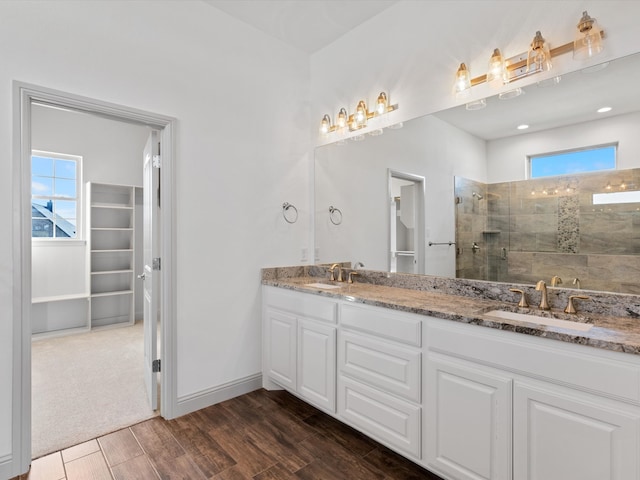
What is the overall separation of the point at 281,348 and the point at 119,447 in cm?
114

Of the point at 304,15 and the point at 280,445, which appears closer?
the point at 280,445

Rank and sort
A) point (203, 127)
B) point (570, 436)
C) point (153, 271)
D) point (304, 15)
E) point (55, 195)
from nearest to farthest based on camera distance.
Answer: point (570, 436)
point (153, 271)
point (203, 127)
point (304, 15)
point (55, 195)

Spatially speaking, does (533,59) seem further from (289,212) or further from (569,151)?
(289,212)

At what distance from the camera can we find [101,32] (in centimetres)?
205

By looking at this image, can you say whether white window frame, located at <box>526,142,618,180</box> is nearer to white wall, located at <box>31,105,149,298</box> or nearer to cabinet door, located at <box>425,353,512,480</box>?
cabinet door, located at <box>425,353,512,480</box>

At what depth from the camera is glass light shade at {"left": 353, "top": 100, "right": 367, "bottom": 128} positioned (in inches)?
104

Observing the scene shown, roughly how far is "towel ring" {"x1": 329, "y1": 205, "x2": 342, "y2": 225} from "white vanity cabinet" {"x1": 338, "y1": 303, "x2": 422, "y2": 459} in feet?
3.37

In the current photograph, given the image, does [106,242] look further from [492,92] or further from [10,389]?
[492,92]

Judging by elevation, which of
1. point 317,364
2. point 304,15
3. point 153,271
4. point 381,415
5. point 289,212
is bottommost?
point 381,415

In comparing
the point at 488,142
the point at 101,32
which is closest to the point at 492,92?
the point at 488,142

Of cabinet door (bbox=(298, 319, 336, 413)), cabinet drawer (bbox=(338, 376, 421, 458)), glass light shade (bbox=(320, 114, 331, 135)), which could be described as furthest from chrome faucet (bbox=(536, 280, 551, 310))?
glass light shade (bbox=(320, 114, 331, 135))

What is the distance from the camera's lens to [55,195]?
4.47m

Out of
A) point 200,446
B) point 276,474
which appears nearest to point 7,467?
point 200,446

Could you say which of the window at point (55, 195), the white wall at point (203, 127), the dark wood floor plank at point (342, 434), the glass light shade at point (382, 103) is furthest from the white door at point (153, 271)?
the window at point (55, 195)
